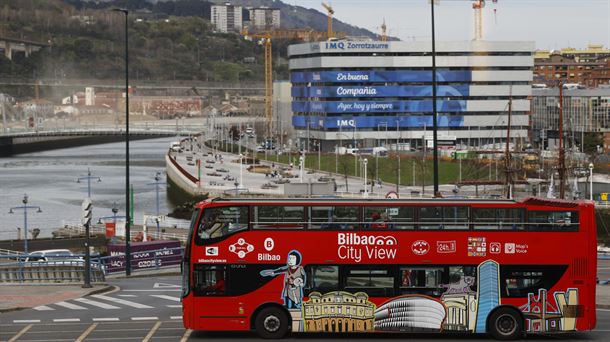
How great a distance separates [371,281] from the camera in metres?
23.8

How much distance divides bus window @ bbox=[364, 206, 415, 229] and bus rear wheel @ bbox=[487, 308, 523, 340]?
2.52m

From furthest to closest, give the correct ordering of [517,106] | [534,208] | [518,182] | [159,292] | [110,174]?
[517,106] → [110,174] → [518,182] → [159,292] → [534,208]

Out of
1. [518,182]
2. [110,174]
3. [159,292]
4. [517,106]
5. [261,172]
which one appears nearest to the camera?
[159,292]

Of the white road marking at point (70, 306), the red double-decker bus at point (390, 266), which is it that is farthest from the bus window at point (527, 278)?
the white road marking at point (70, 306)

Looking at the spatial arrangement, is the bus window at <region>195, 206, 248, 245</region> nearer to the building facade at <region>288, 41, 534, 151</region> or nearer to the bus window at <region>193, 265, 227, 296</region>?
the bus window at <region>193, 265, 227, 296</region>

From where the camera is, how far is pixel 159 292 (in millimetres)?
33094

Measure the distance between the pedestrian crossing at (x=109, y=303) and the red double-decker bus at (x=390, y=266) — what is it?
5515 millimetres

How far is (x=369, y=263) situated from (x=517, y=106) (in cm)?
13185

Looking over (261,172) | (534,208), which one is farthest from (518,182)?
(534,208)

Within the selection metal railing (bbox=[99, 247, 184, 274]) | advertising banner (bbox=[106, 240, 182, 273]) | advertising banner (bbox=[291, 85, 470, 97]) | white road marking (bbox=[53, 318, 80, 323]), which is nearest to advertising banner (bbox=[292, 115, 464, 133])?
advertising banner (bbox=[291, 85, 470, 97])

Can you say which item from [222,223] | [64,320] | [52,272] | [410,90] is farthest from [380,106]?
[222,223]

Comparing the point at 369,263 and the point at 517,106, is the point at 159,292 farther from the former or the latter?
the point at 517,106

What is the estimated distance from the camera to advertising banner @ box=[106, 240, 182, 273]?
152 feet

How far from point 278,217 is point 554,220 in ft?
17.4
